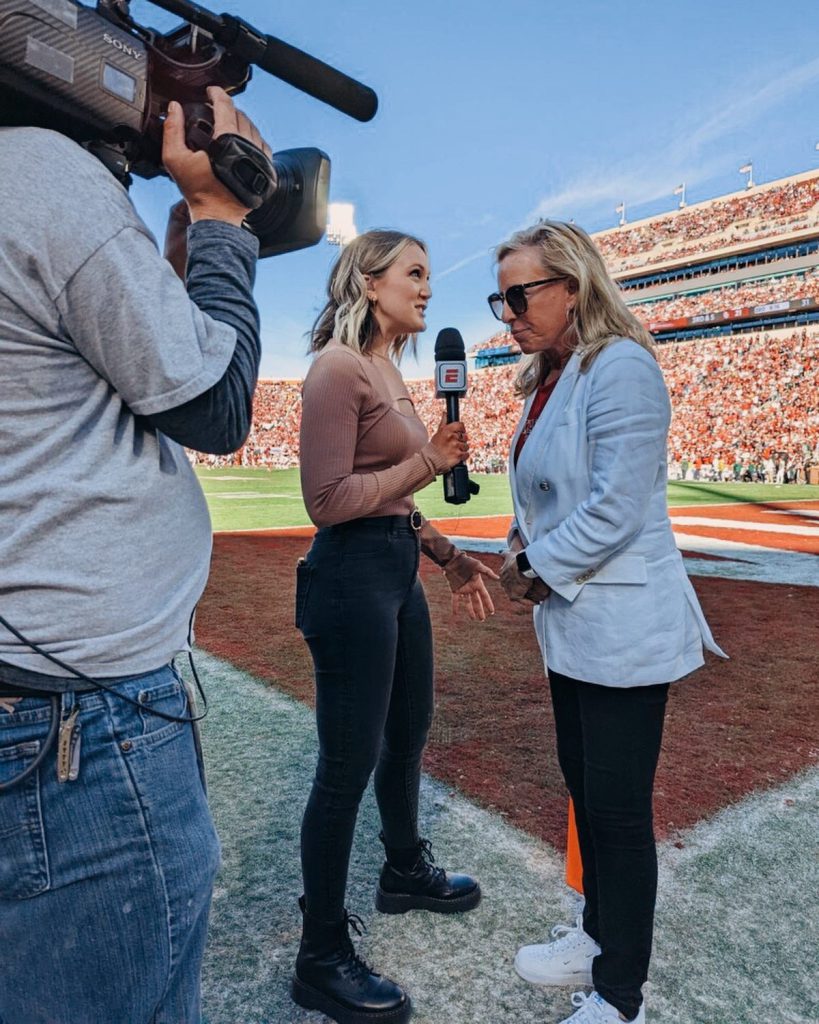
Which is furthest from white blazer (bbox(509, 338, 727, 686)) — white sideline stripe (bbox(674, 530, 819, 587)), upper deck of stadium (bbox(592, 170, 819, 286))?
upper deck of stadium (bbox(592, 170, 819, 286))

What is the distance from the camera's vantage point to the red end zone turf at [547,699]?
10.7ft

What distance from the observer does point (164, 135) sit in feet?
3.53

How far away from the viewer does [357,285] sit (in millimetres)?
2174

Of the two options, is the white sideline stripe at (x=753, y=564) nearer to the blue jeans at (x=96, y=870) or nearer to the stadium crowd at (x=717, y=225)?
the blue jeans at (x=96, y=870)

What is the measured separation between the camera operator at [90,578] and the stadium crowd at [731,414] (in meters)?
26.4

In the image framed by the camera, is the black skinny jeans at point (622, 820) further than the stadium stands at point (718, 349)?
No

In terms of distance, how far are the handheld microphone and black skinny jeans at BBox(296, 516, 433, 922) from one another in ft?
0.57

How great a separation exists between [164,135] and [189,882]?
1051 millimetres

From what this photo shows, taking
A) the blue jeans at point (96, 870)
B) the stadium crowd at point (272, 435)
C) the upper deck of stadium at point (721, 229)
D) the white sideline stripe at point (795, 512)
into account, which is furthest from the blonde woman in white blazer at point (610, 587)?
the upper deck of stadium at point (721, 229)

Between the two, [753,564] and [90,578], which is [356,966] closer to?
[90,578]

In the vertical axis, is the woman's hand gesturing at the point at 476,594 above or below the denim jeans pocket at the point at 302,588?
below

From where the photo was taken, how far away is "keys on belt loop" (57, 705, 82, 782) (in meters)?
0.97

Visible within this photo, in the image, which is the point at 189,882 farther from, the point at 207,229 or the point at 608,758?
the point at 608,758

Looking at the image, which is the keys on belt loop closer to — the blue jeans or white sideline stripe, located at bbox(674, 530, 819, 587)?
the blue jeans
